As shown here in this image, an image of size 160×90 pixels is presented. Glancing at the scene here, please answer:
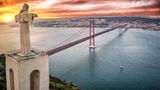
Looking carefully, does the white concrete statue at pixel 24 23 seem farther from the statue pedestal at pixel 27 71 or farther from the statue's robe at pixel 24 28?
the statue pedestal at pixel 27 71

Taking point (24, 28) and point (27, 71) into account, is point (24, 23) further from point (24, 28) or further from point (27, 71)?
point (27, 71)

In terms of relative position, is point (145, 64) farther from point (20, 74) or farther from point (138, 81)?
point (20, 74)

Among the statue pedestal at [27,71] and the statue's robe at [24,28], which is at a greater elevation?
the statue's robe at [24,28]

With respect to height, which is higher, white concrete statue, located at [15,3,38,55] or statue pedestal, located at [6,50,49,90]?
white concrete statue, located at [15,3,38,55]

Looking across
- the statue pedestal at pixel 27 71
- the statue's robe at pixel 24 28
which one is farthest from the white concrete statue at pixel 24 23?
the statue pedestal at pixel 27 71

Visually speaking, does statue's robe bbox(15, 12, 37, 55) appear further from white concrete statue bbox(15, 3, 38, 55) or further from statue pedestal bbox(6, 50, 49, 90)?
statue pedestal bbox(6, 50, 49, 90)

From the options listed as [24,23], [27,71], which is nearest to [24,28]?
[24,23]

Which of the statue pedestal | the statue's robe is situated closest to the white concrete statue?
the statue's robe

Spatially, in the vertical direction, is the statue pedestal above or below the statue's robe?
below
